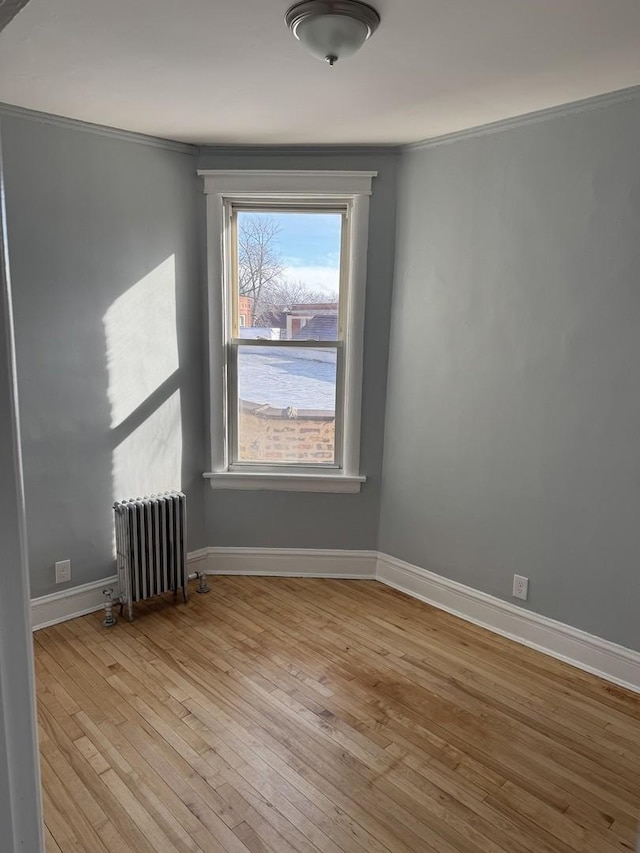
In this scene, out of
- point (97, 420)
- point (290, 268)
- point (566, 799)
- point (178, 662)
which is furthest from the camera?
point (290, 268)

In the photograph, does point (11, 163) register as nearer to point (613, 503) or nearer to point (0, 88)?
point (0, 88)

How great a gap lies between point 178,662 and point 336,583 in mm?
1175

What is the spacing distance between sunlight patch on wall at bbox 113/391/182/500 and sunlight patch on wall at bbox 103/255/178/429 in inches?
5.5

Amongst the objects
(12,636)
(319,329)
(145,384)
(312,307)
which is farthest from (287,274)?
(12,636)

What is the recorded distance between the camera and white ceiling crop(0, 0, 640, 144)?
1781 mm

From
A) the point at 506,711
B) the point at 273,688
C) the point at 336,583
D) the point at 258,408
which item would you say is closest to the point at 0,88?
the point at 258,408

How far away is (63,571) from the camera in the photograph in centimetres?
315

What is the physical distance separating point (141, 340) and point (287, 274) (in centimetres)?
93

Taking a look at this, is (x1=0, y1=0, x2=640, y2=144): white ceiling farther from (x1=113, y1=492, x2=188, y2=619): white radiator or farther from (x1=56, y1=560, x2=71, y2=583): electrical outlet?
(x1=56, y1=560, x2=71, y2=583): electrical outlet

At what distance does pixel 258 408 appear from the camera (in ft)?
12.0

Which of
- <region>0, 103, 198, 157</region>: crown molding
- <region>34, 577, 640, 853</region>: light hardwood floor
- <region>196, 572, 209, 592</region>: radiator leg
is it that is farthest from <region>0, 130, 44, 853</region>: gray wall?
<region>196, 572, 209, 592</region>: radiator leg

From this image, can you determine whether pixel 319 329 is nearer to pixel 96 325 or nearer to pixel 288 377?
pixel 288 377

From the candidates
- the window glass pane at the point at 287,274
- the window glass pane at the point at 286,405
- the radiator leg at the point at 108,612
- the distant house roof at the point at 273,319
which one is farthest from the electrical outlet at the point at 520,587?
the radiator leg at the point at 108,612

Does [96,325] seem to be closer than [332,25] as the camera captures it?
No
